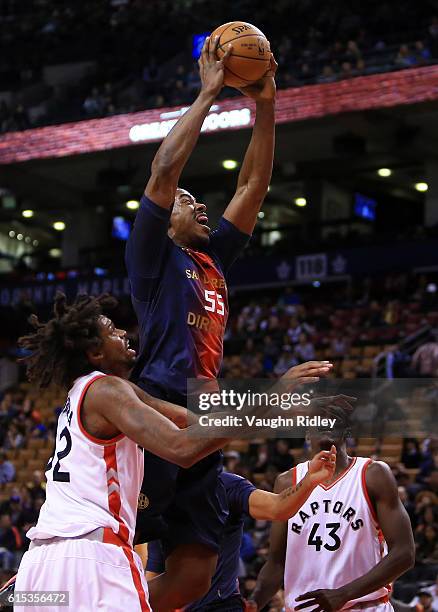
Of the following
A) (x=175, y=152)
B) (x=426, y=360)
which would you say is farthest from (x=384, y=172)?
(x=175, y=152)

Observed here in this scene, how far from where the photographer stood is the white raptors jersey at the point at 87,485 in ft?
12.3

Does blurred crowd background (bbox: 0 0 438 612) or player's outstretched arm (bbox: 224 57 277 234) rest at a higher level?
blurred crowd background (bbox: 0 0 438 612)

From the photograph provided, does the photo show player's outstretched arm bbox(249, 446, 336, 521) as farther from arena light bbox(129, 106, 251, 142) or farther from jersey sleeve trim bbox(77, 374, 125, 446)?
arena light bbox(129, 106, 251, 142)

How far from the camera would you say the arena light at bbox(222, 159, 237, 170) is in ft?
83.1

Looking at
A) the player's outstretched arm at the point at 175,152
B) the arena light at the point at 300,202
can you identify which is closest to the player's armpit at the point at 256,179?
the player's outstretched arm at the point at 175,152

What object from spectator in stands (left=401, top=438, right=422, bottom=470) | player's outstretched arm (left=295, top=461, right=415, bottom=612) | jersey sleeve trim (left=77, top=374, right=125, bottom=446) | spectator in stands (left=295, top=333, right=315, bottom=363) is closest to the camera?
jersey sleeve trim (left=77, top=374, right=125, bottom=446)

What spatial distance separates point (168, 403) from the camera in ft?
13.9

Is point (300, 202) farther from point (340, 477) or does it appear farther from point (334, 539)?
point (334, 539)

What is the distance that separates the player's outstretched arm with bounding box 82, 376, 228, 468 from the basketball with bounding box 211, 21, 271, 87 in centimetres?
152

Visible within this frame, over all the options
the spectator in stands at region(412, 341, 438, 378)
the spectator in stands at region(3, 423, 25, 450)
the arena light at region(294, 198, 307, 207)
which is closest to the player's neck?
the spectator in stands at region(412, 341, 438, 378)

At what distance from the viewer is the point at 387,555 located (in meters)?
5.05

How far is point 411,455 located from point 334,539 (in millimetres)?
7684

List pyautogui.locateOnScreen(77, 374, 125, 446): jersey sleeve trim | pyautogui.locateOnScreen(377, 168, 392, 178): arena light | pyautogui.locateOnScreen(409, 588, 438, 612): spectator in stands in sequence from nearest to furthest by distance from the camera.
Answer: pyautogui.locateOnScreen(77, 374, 125, 446): jersey sleeve trim
pyautogui.locateOnScreen(409, 588, 438, 612): spectator in stands
pyautogui.locateOnScreen(377, 168, 392, 178): arena light

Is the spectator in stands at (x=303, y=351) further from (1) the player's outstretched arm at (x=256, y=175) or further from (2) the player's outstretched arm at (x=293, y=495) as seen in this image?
(2) the player's outstretched arm at (x=293, y=495)
